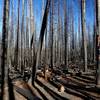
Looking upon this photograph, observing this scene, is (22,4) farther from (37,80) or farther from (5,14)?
(5,14)

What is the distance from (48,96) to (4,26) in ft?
9.73

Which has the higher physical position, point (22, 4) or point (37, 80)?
point (22, 4)

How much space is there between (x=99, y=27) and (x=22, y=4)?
882 cm

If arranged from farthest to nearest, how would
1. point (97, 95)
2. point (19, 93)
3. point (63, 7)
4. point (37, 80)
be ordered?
point (63, 7) < point (37, 80) < point (19, 93) < point (97, 95)

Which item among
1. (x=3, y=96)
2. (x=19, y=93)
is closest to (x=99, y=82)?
(x=19, y=93)

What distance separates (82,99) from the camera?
7.06 metres

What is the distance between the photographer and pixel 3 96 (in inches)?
221

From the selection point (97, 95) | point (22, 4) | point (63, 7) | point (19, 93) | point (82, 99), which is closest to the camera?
point (82, 99)

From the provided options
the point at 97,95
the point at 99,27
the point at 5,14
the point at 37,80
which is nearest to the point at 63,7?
the point at 37,80

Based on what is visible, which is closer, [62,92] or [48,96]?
[48,96]

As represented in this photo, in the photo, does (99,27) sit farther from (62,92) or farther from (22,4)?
(22,4)

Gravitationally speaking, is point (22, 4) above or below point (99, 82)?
above

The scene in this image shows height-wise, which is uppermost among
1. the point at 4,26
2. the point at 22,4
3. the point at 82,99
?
the point at 22,4

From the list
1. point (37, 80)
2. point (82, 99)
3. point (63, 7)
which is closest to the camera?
point (82, 99)
